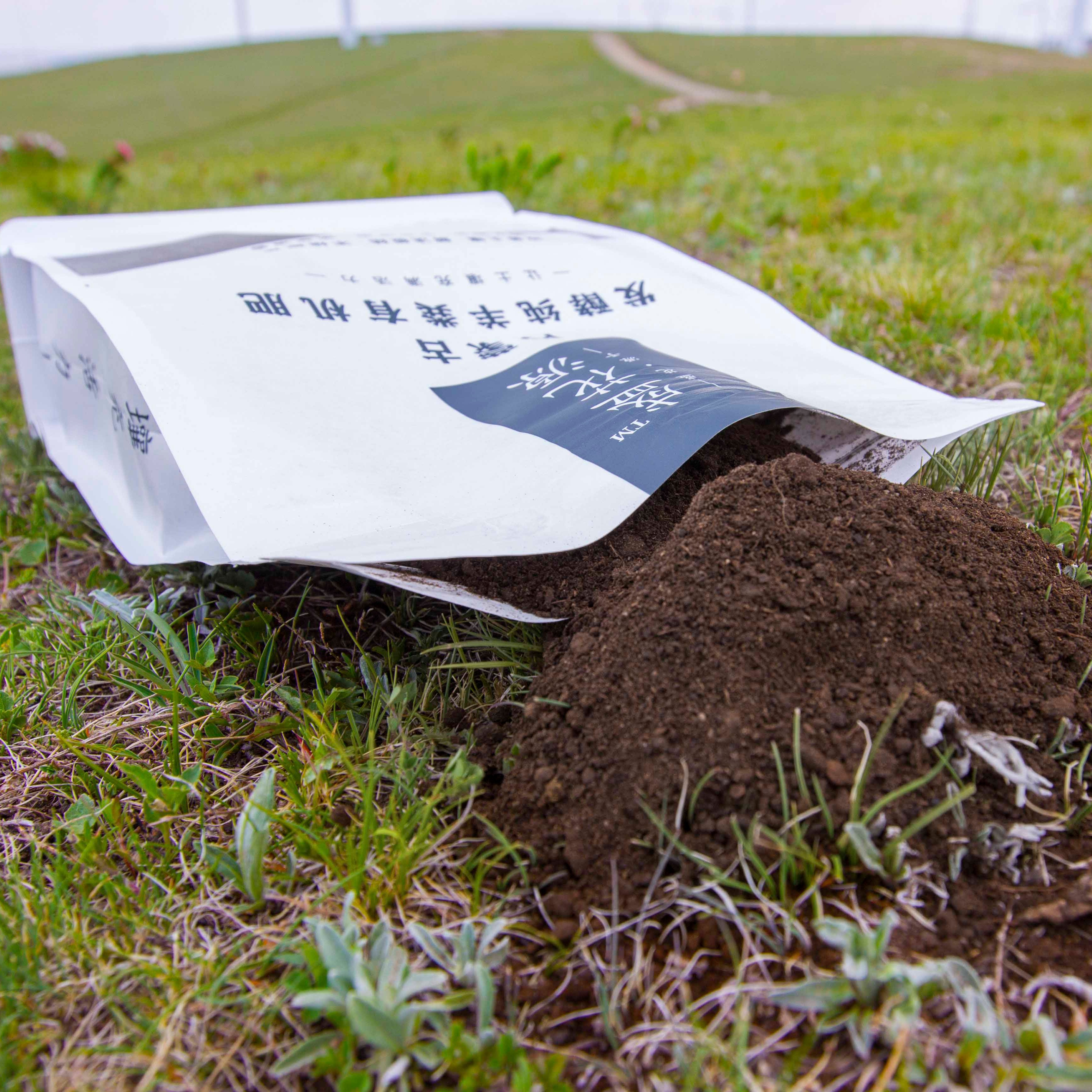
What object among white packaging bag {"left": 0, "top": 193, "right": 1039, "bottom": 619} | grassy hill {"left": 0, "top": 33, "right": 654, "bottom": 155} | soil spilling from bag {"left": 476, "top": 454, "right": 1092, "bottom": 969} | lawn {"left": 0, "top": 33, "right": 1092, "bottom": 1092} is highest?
grassy hill {"left": 0, "top": 33, "right": 654, "bottom": 155}

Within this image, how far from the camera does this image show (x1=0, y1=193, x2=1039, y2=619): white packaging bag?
1.19 metres

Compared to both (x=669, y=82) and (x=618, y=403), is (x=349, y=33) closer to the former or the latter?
(x=669, y=82)

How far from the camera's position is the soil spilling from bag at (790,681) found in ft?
2.96

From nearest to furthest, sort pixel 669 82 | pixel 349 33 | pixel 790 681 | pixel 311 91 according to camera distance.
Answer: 1. pixel 790 681
2. pixel 669 82
3. pixel 311 91
4. pixel 349 33

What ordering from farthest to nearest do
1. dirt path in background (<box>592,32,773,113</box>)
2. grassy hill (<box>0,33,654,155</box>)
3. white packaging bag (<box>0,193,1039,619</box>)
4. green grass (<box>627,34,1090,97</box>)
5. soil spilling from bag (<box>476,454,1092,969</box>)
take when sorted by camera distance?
green grass (<box>627,34,1090,97</box>) < grassy hill (<box>0,33,654,155</box>) < dirt path in background (<box>592,32,773,113</box>) < white packaging bag (<box>0,193,1039,619</box>) < soil spilling from bag (<box>476,454,1092,969</box>)

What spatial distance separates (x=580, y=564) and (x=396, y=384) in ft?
1.65

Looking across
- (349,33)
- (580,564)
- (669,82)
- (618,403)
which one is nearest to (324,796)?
(580,564)

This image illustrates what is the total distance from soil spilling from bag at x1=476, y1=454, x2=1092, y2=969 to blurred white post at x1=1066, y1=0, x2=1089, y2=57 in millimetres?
34279

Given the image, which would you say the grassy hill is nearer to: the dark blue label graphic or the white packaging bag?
the white packaging bag

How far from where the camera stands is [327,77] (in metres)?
27.4

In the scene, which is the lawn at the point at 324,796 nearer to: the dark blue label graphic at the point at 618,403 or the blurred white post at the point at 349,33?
the dark blue label graphic at the point at 618,403

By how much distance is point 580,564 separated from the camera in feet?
4.05

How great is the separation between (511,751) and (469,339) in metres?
0.88

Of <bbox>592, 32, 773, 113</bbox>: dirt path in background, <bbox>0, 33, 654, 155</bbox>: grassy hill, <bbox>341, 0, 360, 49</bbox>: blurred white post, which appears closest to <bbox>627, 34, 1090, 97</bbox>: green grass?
<bbox>592, 32, 773, 113</bbox>: dirt path in background
